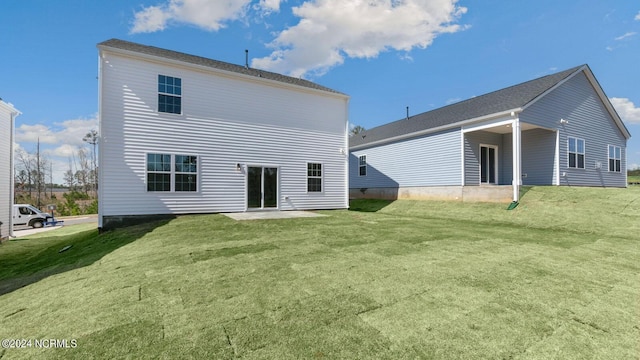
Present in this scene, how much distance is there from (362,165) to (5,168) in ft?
63.7

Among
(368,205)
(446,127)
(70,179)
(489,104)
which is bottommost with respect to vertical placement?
(368,205)

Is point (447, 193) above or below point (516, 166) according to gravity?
below

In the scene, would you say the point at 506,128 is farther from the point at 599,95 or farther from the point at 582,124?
the point at 599,95

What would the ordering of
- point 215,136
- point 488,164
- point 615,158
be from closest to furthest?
point 215,136 < point 488,164 < point 615,158

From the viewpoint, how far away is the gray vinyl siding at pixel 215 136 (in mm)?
9250

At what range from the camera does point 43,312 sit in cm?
337

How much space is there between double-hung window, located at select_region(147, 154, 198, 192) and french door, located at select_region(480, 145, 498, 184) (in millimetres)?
13987

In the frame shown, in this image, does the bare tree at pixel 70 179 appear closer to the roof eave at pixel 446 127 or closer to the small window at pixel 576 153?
the roof eave at pixel 446 127

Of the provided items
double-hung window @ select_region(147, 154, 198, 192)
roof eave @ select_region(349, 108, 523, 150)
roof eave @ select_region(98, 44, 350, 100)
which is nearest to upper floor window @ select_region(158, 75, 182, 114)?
roof eave @ select_region(98, 44, 350, 100)

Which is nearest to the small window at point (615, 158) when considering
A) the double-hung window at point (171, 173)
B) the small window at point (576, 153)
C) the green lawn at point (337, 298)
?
the small window at point (576, 153)

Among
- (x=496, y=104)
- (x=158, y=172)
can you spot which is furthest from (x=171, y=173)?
(x=496, y=104)

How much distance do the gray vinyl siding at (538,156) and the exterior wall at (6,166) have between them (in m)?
24.6

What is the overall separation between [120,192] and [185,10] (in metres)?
8.06

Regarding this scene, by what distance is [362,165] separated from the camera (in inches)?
805
